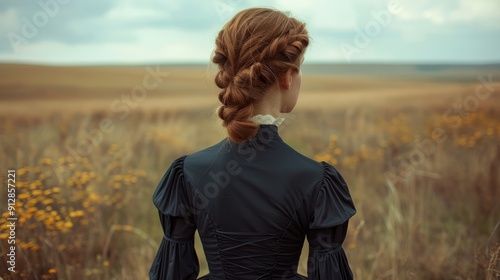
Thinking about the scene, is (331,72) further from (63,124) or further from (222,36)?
(222,36)

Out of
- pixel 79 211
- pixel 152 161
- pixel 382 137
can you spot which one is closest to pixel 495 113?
pixel 382 137

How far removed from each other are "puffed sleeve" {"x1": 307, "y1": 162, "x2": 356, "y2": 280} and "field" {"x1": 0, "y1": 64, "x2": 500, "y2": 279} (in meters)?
1.12

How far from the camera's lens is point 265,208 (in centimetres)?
129

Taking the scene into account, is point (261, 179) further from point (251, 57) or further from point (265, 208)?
point (251, 57)

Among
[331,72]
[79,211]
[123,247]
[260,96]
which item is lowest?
[123,247]

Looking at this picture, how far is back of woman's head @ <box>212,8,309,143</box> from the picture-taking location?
4.08ft

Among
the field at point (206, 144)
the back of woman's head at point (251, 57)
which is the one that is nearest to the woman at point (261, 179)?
the back of woman's head at point (251, 57)

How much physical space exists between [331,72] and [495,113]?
95 cm

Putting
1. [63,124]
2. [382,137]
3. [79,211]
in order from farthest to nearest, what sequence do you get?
[382,137] < [63,124] < [79,211]

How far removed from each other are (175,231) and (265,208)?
11.4 inches

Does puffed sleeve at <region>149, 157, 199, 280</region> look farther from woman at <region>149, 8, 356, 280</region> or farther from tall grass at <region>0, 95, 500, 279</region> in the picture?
tall grass at <region>0, 95, 500, 279</region>

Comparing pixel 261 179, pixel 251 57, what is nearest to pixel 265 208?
pixel 261 179

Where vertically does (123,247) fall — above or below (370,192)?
below

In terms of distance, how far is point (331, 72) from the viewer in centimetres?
307
